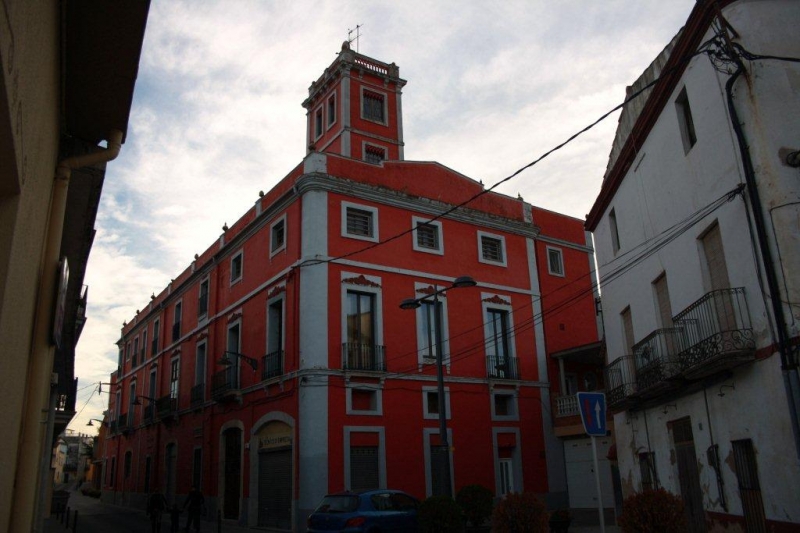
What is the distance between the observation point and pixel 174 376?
→ 33.0 meters

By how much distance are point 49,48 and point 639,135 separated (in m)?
13.3

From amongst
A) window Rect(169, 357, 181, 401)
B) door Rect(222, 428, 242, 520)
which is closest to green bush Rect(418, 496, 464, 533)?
door Rect(222, 428, 242, 520)

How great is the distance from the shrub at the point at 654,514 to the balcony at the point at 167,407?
83.9 ft

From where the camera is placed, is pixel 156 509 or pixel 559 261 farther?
pixel 559 261

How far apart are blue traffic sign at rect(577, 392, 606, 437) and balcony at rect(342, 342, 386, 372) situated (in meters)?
12.8

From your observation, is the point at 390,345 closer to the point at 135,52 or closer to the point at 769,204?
the point at 769,204

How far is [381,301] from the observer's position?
73.8 ft

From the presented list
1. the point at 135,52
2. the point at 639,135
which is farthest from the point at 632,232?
the point at 135,52

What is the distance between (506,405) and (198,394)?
43.5ft

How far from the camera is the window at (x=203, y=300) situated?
29.8 metres

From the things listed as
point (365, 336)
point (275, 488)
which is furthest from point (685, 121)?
point (275, 488)

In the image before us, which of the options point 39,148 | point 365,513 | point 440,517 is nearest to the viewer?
point 39,148

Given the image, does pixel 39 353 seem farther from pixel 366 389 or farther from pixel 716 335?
pixel 366 389

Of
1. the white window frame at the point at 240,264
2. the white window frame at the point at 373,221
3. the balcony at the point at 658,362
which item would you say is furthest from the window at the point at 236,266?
the balcony at the point at 658,362
